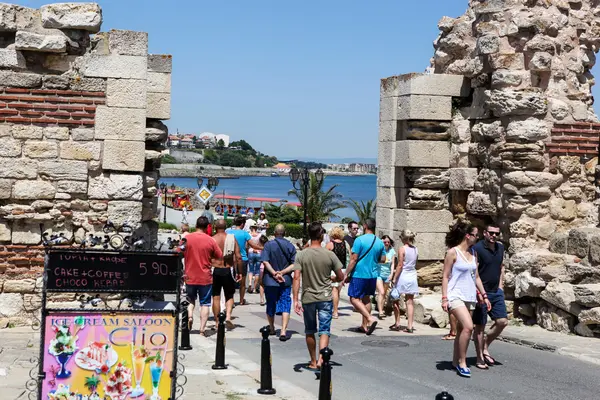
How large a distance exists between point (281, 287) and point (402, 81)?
462cm

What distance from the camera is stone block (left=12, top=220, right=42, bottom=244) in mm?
11711

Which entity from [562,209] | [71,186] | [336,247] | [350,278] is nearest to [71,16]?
[71,186]

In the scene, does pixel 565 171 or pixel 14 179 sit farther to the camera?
pixel 565 171

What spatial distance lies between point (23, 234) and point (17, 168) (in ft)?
2.73

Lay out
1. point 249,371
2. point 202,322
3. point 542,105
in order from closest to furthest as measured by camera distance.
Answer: point 249,371
point 202,322
point 542,105

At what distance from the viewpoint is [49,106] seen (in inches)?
460

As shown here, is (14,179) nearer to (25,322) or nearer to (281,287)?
(25,322)

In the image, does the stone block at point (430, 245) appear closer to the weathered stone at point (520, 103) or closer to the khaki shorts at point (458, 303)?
the weathered stone at point (520, 103)

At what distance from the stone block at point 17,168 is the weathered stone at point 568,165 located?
25.2 feet

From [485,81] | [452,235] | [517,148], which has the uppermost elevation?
[485,81]

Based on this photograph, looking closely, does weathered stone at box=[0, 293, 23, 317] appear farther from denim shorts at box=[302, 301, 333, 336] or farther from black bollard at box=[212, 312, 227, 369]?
denim shorts at box=[302, 301, 333, 336]

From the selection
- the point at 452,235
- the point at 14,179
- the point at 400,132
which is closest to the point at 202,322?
the point at 14,179

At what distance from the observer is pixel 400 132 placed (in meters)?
15.8

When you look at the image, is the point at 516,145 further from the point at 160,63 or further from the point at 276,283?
the point at 160,63
